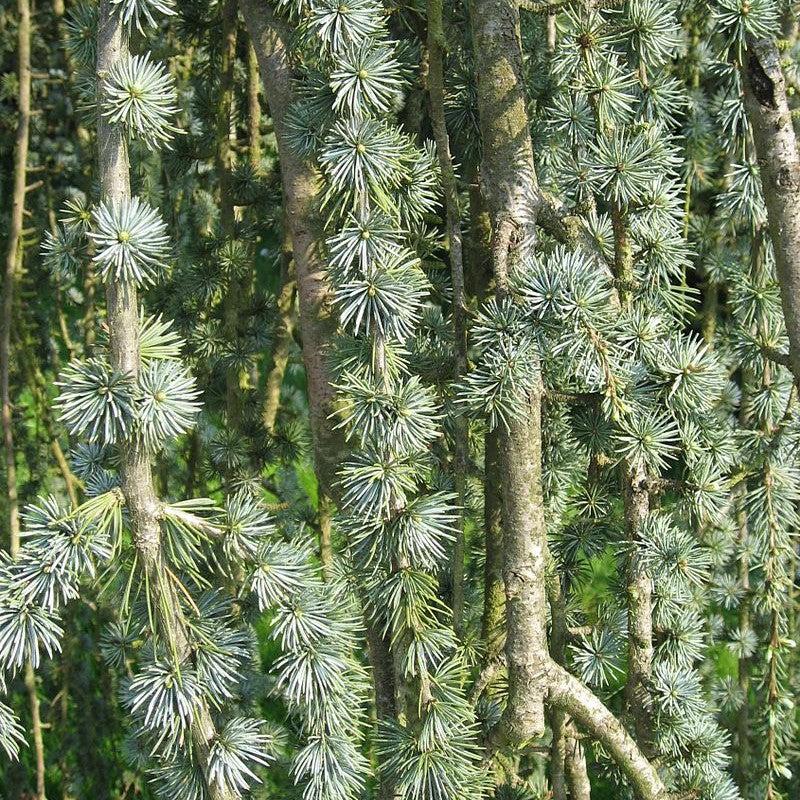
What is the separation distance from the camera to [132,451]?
0.79 meters

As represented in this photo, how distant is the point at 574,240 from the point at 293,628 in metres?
0.45

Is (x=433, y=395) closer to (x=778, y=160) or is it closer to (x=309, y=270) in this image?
Result: (x=309, y=270)

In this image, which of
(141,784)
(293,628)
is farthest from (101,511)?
(141,784)

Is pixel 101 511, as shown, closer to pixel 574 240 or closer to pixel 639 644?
pixel 574 240

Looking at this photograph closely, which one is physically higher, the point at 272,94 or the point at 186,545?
the point at 272,94

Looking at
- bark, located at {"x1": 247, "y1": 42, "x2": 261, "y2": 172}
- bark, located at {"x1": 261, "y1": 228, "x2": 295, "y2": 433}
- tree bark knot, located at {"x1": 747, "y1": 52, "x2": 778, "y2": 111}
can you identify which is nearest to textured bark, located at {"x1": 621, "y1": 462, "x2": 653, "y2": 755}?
tree bark knot, located at {"x1": 747, "y1": 52, "x2": 778, "y2": 111}

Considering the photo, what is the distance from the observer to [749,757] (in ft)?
5.19

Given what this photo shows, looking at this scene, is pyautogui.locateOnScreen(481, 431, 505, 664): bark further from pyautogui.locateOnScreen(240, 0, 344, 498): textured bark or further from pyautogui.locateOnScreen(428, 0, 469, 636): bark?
pyautogui.locateOnScreen(240, 0, 344, 498): textured bark

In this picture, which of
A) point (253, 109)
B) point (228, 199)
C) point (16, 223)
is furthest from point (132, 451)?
point (16, 223)

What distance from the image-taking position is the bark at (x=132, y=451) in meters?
0.74

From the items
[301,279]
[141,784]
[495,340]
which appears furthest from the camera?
[141,784]

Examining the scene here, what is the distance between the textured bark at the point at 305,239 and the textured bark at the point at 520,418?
6.8 inches

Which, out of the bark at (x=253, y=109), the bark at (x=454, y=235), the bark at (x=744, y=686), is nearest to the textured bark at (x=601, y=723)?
the bark at (x=454, y=235)

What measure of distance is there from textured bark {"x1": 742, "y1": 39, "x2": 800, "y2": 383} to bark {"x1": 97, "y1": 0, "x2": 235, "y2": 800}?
0.51 metres
